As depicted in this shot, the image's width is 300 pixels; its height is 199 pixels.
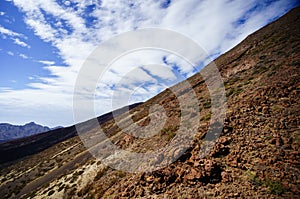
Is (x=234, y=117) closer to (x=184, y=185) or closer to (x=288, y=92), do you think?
(x=288, y=92)

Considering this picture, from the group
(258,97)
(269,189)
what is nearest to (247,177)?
(269,189)

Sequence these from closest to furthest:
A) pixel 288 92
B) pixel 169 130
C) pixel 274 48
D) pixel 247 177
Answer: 1. pixel 247 177
2. pixel 288 92
3. pixel 169 130
4. pixel 274 48

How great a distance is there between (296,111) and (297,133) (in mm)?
2254

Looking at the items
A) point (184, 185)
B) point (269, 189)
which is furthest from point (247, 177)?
point (184, 185)

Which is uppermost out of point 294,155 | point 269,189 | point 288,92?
point 288,92

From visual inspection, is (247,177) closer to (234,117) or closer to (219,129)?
(219,129)

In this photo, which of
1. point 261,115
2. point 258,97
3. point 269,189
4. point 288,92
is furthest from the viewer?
point 258,97

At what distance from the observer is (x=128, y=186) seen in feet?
37.6

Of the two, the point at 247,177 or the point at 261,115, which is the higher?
the point at 261,115

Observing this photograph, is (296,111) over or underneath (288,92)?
underneath

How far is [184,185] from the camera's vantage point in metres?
9.71

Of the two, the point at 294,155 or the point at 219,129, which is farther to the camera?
the point at 219,129

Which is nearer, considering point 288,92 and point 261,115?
point 261,115

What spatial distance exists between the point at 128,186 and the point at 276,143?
9.45m
